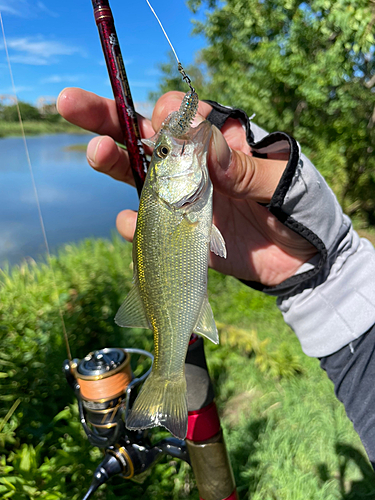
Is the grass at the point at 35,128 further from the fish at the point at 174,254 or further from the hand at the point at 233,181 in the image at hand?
the fish at the point at 174,254

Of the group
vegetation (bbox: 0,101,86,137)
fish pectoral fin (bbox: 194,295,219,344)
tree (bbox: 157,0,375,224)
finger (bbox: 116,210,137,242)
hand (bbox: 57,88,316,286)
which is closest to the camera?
fish pectoral fin (bbox: 194,295,219,344)

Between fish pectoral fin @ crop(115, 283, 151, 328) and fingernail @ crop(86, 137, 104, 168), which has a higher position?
fingernail @ crop(86, 137, 104, 168)

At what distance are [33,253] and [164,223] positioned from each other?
2.32 m

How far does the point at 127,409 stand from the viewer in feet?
5.55

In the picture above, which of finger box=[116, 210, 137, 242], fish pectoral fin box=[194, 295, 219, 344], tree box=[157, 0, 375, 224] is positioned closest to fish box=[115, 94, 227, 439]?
fish pectoral fin box=[194, 295, 219, 344]

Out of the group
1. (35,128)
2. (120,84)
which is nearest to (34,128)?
(35,128)

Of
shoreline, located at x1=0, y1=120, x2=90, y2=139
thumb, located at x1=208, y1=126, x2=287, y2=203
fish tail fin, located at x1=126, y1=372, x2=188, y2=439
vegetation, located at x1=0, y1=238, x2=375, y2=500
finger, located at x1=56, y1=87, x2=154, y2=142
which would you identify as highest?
shoreline, located at x1=0, y1=120, x2=90, y2=139

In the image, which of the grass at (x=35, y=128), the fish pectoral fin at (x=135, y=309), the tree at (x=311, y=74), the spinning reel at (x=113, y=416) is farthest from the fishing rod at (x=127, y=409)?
the tree at (x=311, y=74)

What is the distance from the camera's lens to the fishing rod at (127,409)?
5.00 feet

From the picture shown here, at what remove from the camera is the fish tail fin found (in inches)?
47.9

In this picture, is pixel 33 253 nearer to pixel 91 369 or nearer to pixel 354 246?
pixel 91 369

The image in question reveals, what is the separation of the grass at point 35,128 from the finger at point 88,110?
3.75ft

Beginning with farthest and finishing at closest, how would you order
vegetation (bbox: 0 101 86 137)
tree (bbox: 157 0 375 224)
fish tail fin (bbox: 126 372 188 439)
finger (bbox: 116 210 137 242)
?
1. tree (bbox: 157 0 375 224)
2. vegetation (bbox: 0 101 86 137)
3. finger (bbox: 116 210 137 242)
4. fish tail fin (bbox: 126 372 188 439)

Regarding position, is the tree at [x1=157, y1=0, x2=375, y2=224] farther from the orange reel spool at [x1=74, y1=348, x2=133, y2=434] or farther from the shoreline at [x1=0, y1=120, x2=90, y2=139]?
the orange reel spool at [x1=74, y1=348, x2=133, y2=434]
